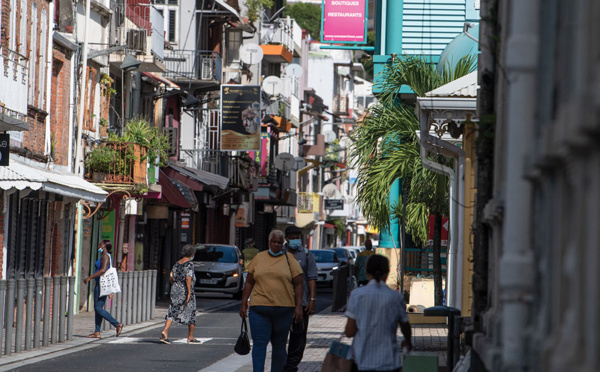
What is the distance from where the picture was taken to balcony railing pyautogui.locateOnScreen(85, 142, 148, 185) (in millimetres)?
28250

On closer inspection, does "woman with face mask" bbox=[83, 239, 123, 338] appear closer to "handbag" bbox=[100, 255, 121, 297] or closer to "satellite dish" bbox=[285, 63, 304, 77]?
"handbag" bbox=[100, 255, 121, 297]

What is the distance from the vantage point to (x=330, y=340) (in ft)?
67.1

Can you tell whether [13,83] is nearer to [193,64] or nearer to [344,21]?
[344,21]

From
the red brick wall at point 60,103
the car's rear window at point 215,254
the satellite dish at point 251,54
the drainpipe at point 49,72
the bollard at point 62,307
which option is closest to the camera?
the bollard at point 62,307

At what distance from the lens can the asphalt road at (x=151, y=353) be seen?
15.3m

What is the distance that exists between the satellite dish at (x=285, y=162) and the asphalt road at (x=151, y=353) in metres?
32.5

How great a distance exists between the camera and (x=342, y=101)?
9269 cm

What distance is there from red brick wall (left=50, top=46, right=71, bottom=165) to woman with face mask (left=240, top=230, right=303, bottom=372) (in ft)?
47.2

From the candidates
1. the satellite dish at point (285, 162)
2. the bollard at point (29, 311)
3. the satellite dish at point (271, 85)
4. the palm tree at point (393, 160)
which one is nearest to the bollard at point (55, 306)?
the bollard at point (29, 311)

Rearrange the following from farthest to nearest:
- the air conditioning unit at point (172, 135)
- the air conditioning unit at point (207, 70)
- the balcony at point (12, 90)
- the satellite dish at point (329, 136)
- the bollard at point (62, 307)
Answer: the satellite dish at point (329, 136), the air conditioning unit at point (207, 70), the air conditioning unit at point (172, 135), the balcony at point (12, 90), the bollard at point (62, 307)

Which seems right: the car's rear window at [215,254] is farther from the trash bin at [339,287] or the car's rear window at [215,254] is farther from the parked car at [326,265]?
the trash bin at [339,287]

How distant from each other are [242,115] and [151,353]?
855 inches

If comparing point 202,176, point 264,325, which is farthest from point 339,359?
point 202,176

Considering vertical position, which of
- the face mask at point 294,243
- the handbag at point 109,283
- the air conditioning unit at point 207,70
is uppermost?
the air conditioning unit at point 207,70
